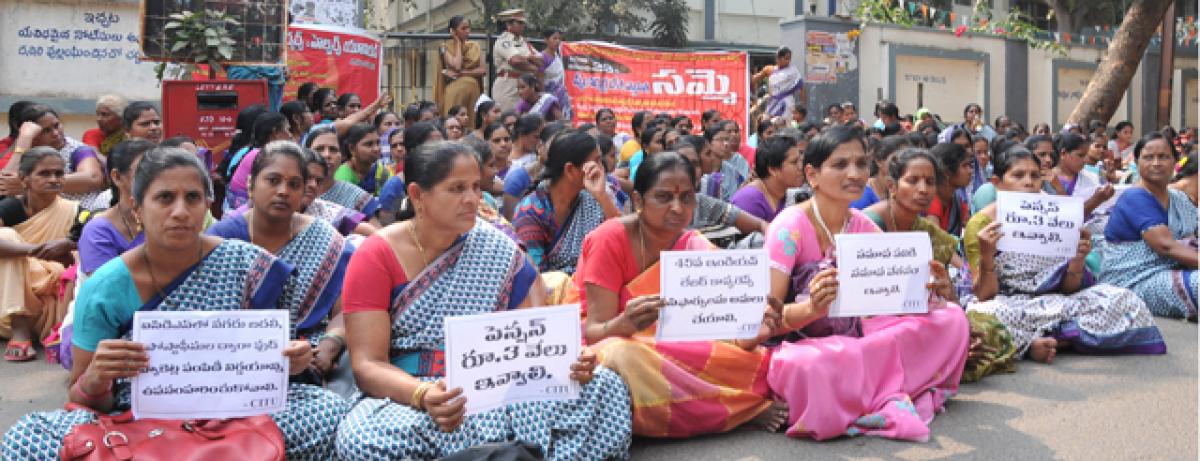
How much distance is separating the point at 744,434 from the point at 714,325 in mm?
670

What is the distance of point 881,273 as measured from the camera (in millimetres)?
4141

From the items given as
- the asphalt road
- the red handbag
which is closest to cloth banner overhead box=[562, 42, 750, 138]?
the asphalt road

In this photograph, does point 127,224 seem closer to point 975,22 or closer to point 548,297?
point 548,297

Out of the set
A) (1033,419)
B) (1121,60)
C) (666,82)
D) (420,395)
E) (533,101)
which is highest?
(1121,60)

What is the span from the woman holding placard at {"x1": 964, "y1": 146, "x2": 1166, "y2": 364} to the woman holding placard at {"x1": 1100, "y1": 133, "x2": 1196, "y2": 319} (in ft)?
3.42

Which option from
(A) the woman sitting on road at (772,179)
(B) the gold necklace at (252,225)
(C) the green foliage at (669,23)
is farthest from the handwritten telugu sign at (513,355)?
(C) the green foliage at (669,23)

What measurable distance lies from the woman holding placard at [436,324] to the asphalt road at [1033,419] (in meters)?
0.43

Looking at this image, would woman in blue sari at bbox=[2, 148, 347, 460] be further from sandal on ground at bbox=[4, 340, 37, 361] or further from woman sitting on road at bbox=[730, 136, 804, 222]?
woman sitting on road at bbox=[730, 136, 804, 222]

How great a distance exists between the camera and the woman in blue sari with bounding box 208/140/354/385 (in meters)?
4.20

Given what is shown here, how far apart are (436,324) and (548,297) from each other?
980mm

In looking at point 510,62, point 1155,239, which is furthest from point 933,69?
point 1155,239

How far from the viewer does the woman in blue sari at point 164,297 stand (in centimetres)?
316

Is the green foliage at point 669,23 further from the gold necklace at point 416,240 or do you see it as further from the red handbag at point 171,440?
the red handbag at point 171,440

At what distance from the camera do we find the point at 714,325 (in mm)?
3852
